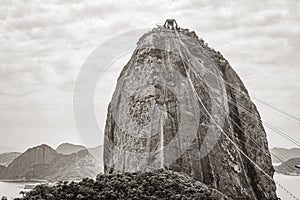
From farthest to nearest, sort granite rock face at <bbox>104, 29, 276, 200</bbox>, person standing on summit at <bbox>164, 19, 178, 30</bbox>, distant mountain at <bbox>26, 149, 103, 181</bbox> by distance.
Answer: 1. distant mountain at <bbox>26, 149, 103, 181</bbox>
2. person standing on summit at <bbox>164, 19, 178, 30</bbox>
3. granite rock face at <bbox>104, 29, 276, 200</bbox>

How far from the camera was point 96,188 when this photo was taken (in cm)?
2292

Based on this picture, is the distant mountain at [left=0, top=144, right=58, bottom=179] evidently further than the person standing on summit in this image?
Yes

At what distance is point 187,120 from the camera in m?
32.4

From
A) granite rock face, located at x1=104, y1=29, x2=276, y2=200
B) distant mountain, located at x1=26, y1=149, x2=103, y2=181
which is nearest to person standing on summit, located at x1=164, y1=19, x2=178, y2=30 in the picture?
granite rock face, located at x1=104, y1=29, x2=276, y2=200

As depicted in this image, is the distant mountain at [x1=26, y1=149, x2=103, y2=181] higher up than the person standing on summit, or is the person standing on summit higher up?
the person standing on summit

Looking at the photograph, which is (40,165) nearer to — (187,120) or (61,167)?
(61,167)

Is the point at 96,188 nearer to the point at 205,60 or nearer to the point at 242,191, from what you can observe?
the point at 242,191

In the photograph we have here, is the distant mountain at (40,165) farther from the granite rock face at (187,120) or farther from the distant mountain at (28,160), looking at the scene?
the granite rock face at (187,120)

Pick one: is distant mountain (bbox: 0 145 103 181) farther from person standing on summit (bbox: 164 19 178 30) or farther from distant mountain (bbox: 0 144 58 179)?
person standing on summit (bbox: 164 19 178 30)

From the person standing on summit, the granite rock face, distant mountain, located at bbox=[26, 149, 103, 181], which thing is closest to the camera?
the granite rock face

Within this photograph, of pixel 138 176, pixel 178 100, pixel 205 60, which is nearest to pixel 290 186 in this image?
pixel 205 60

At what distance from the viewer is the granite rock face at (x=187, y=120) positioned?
30812 mm

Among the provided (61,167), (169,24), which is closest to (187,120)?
(169,24)

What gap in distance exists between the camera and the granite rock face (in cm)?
3081
